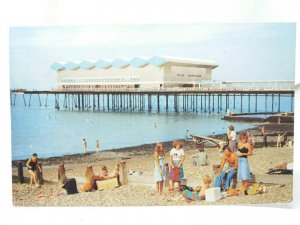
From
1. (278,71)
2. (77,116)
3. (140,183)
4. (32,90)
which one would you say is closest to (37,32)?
(32,90)

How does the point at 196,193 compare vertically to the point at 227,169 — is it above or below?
below

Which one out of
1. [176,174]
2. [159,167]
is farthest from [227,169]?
[159,167]

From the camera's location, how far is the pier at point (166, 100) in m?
5.75

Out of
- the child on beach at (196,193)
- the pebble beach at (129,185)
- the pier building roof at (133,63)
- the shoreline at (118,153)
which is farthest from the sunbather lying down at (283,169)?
the pier building roof at (133,63)

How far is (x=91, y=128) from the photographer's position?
5.66 m

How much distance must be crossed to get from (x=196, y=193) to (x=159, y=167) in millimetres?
487

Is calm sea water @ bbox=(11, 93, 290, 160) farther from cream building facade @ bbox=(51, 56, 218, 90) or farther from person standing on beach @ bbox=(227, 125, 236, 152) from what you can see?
cream building facade @ bbox=(51, 56, 218, 90)

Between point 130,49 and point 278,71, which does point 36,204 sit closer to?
point 130,49

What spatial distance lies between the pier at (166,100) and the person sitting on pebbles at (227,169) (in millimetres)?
507

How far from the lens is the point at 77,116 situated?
573 cm

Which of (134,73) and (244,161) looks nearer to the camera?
(244,161)

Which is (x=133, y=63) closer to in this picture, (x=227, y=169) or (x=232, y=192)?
A: (x=227, y=169)

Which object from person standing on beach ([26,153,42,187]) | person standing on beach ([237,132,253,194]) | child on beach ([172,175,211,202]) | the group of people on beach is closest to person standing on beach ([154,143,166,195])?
the group of people on beach

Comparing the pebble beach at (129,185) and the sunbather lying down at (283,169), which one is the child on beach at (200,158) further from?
the sunbather lying down at (283,169)
